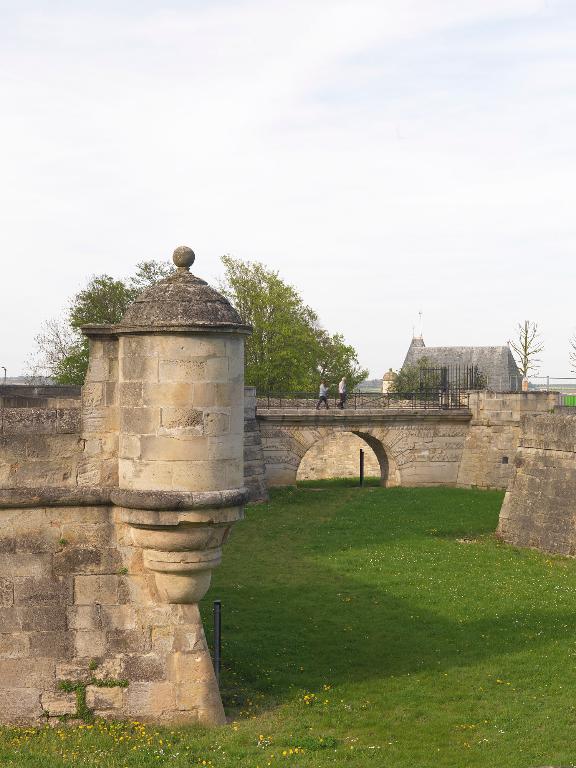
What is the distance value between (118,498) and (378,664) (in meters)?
4.49

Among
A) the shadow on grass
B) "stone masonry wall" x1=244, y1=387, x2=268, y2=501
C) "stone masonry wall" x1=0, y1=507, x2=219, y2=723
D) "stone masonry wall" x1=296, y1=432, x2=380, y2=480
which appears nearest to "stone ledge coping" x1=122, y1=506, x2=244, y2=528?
"stone masonry wall" x1=0, y1=507, x2=219, y2=723

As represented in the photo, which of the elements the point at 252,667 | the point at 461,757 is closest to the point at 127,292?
the point at 252,667

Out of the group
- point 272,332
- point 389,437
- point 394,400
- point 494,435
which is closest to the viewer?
point 494,435

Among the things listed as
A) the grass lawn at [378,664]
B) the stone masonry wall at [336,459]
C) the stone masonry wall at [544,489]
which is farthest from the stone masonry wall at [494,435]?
the grass lawn at [378,664]

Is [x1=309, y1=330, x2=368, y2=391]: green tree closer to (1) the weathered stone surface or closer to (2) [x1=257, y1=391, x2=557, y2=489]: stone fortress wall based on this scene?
(2) [x1=257, y1=391, x2=557, y2=489]: stone fortress wall

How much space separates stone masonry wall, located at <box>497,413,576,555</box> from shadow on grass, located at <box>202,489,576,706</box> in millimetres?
1262

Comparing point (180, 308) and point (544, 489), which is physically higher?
point (180, 308)

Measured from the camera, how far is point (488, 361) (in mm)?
56406

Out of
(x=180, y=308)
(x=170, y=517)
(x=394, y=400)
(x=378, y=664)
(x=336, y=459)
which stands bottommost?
(x=378, y=664)

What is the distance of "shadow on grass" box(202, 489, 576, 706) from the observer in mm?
11516

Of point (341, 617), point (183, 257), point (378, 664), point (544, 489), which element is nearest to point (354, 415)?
point (544, 489)

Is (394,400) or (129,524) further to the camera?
(394,400)

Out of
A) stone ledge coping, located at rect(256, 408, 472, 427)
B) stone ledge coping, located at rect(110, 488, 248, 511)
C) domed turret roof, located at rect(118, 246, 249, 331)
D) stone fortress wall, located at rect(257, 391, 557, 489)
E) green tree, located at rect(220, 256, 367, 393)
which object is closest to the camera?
stone ledge coping, located at rect(110, 488, 248, 511)

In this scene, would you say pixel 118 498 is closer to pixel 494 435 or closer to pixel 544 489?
pixel 544 489
